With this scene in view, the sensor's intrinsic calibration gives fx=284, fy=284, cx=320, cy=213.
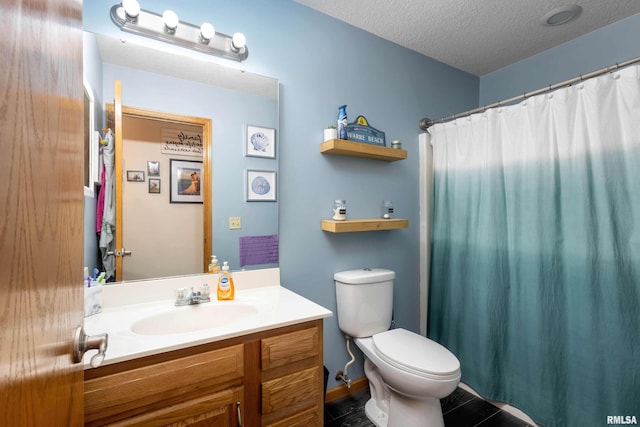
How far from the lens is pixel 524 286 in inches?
65.1

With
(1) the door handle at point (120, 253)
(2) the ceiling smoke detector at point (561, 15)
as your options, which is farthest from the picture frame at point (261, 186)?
(2) the ceiling smoke detector at point (561, 15)

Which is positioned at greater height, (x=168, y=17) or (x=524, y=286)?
(x=168, y=17)

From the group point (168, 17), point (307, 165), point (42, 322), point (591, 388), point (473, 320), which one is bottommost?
point (591, 388)

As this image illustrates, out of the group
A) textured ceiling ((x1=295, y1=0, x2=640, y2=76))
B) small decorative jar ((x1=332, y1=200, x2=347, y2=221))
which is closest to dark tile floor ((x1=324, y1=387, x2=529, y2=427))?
small decorative jar ((x1=332, y1=200, x2=347, y2=221))

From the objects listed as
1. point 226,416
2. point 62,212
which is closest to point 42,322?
point 62,212

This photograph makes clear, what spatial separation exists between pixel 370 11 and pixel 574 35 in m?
1.44

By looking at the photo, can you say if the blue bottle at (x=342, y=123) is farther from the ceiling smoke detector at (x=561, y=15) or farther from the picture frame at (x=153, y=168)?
the ceiling smoke detector at (x=561, y=15)

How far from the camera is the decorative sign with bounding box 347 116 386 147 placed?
182cm

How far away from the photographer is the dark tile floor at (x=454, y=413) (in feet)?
5.30

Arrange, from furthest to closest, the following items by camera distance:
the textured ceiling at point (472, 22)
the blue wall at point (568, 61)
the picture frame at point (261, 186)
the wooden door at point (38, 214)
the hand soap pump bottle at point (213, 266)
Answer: the blue wall at point (568, 61) → the textured ceiling at point (472, 22) → the picture frame at point (261, 186) → the hand soap pump bottle at point (213, 266) → the wooden door at point (38, 214)

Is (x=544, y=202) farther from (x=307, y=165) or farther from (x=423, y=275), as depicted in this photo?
(x=307, y=165)

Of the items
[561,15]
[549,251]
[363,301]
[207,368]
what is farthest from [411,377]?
[561,15]

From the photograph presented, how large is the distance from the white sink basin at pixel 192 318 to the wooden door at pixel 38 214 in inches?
23.1

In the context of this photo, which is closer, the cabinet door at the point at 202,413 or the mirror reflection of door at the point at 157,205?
the cabinet door at the point at 202,413
